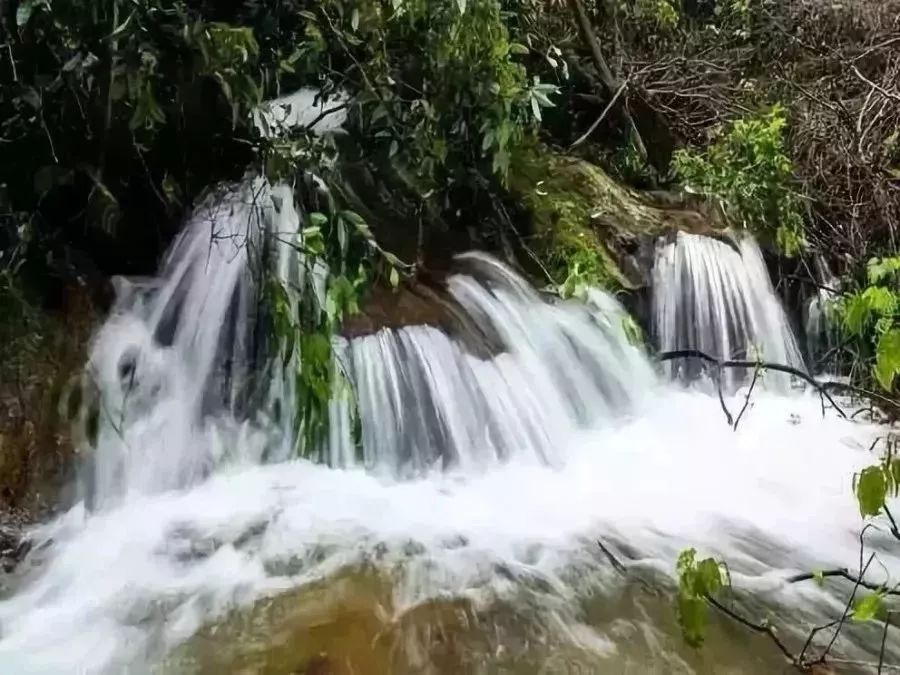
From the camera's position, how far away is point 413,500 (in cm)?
196

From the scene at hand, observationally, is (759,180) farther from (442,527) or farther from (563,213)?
(442,527)

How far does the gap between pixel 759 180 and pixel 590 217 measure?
0.63 metres

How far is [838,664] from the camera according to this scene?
1554 mm

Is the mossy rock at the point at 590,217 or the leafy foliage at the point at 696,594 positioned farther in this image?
the mossy rock at the point at 590,217

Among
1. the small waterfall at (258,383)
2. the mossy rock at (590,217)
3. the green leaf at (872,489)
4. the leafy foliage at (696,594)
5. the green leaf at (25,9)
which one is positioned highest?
the green leaf at (25,9)

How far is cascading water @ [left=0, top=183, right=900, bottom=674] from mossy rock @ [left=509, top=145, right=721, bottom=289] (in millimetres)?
203

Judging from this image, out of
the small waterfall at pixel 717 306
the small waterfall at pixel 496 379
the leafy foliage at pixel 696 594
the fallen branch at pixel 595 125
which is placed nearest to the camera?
the leafy foliage at pixel 696 594

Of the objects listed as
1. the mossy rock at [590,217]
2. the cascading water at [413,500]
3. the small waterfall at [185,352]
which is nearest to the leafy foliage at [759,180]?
the mossy rock at [590,217]

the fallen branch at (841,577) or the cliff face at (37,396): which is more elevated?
the cliff face at (37,396)

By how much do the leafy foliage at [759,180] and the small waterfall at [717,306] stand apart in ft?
Answer: 0.61

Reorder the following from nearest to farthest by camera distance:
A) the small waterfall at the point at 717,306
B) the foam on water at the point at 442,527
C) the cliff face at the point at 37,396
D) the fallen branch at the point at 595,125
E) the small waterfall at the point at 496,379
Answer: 1. the foam on water at the point at 442,527
2. the cliff face at the point at 37,396
3. the small waterfall at the point at 496,379
4. the small waterfall at the point at 717,306
5. the fallen branch at the point at 595,125

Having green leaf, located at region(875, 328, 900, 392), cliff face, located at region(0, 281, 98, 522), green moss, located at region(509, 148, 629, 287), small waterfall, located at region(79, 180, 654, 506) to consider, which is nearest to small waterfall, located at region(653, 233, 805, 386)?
green moss, located at region(509, 148, 629, 287)

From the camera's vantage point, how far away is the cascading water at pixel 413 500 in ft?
5.08

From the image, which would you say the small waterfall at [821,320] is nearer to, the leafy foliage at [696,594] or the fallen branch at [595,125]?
the fallen branch at [595,125]
